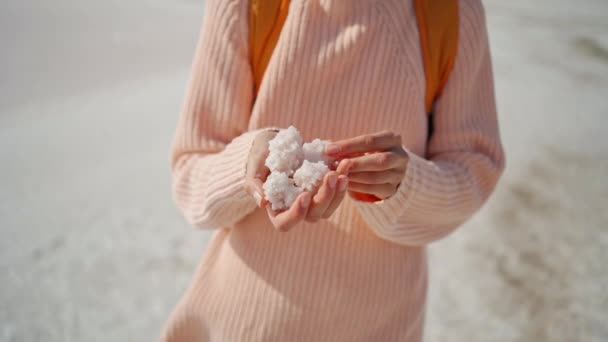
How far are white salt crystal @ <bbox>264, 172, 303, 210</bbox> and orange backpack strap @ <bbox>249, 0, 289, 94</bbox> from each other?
0.96ft

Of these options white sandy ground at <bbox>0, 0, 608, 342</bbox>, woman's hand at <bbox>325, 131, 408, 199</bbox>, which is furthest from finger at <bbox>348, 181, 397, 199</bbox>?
white sandy ground at <bbox>0, 0, 608, 342</bbox>

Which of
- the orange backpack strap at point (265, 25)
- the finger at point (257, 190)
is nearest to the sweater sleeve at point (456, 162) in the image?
the finger at point (257, 190)

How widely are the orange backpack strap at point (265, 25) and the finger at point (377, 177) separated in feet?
1.07

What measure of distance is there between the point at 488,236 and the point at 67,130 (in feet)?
10.1

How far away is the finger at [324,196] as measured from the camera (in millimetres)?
645

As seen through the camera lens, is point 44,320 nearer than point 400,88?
No

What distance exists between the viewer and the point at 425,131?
95 centimetres

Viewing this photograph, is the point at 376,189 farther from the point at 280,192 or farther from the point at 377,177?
the point at 280,192

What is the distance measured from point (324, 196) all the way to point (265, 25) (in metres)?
0.41

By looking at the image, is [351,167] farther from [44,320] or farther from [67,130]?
[67,130]

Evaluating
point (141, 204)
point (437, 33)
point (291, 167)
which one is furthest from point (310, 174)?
point (141, 204)

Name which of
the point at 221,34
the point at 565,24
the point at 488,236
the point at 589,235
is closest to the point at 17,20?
the point at 221,34

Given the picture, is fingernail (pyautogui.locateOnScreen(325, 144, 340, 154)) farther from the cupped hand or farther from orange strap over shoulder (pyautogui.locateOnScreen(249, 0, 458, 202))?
orange strap over shoulder (pyautogui.locateOnScreen(249, 0, 458, 202))

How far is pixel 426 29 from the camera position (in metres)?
0.87
